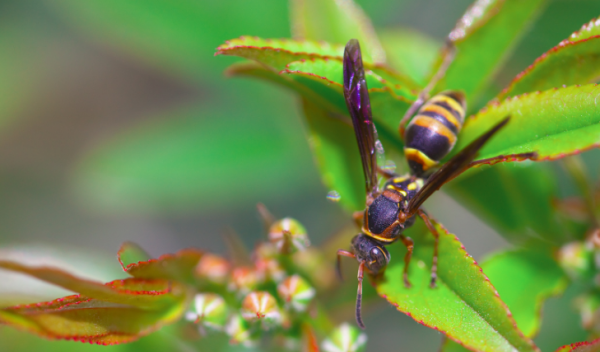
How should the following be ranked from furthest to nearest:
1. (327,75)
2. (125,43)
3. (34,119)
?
(34,119)
(125,43)
(327,75)

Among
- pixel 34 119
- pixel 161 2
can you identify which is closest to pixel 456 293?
pixel 161 2

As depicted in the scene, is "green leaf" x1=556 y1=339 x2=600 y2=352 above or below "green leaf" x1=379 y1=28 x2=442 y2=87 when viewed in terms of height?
below

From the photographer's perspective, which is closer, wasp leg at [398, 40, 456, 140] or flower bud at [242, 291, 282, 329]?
flower bud at [242, 291, 282, 329]

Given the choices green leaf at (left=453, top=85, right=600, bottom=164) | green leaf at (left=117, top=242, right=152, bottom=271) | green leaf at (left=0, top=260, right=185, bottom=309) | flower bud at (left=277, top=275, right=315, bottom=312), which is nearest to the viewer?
green leaf at (left=0, top=260, right=185, bottom=309)

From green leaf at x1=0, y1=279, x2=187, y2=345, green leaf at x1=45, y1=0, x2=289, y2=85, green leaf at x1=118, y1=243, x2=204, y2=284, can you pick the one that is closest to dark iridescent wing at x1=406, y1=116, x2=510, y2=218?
green leaf at x1=118, y1=243, x2=204, y2=284

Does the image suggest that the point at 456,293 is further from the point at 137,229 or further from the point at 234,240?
the point at 137,229

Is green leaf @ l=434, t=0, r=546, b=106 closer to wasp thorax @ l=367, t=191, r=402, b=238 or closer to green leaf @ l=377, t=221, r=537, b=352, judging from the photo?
wasp thorax @ l=367, t=191, r=402, b=238

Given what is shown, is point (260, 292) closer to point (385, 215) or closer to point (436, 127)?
point (385, 215)
